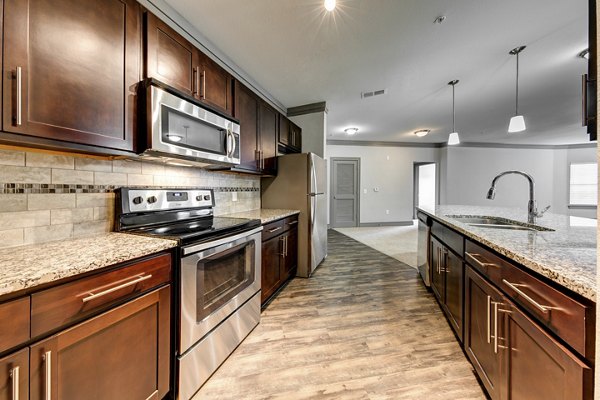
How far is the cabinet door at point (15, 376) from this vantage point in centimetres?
68

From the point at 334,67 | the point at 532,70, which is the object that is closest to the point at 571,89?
the point at 532,70

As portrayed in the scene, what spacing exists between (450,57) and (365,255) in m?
3.01

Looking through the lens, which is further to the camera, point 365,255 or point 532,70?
point 365,255

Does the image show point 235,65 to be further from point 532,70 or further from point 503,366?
point 532,70

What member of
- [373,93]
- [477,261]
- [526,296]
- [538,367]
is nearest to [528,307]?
[526,296]

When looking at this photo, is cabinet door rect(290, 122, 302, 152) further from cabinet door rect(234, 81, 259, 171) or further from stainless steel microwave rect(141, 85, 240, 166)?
stainless steel microwave rect(141, 85, 240, 166)

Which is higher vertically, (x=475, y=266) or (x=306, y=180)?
(x=306, y=180)

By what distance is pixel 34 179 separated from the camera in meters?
1.17

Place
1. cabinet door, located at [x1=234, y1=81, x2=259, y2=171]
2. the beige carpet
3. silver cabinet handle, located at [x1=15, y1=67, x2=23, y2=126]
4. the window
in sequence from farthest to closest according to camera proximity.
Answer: the window
the beige carpet
cabinet door, located at [x1=234, y1=81, x2=259, y2=171]
silver cabinet handle, located at [x1=15, y1=67, x2=23, y2=126]

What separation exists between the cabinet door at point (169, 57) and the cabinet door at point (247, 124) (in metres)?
0.53

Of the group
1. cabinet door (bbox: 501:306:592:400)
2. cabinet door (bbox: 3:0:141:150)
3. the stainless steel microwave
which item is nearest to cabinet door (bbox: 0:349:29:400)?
cabinet door (bbox: 3:0:141:150)

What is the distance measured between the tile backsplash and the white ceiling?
138cm

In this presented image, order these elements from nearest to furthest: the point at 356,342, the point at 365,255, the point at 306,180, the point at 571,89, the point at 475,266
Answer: the point at 475,266 → the point at 356,342 → the point at 306,180 → the point at 571,89 → the point at 365,255

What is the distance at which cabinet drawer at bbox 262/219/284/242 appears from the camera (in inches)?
89.0
